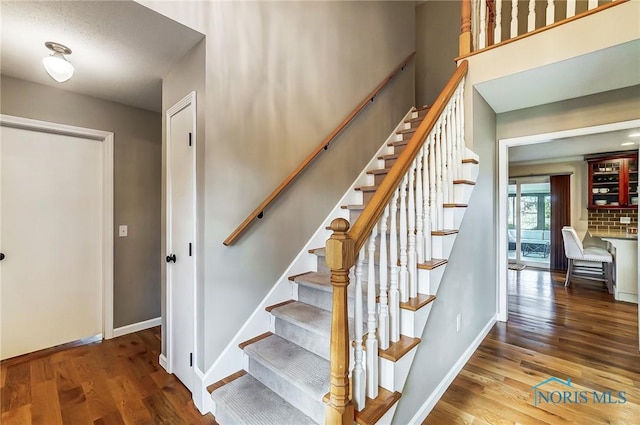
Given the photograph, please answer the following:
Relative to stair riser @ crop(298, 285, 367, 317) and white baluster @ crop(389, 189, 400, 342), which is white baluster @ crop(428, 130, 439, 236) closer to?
white baluster @ crop(389, 189, 400, 342)

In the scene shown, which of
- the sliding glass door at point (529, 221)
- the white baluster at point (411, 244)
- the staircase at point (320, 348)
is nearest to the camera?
the staircase at point (320, 348)

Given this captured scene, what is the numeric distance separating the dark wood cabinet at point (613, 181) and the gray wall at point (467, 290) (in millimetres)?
3859

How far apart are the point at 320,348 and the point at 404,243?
85cm

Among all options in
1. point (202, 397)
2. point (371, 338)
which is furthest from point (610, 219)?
point (202, 397)

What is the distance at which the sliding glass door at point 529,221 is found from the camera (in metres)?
6.26

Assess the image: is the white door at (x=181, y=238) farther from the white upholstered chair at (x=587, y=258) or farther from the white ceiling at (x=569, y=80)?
the white upholstered chair at (x=587, y=258)

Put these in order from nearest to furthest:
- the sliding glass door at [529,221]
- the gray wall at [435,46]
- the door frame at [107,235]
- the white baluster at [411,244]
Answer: the white baluster at [411,244] → the door frame at [107,235] → the gray wall at [435,46] → the sliding glass door at [529,221]

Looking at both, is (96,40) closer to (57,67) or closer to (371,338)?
(57,67)

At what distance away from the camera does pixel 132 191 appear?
2969 millimetres

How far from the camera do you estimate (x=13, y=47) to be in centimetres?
187

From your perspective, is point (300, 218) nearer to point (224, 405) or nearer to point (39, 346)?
point (224, 405)

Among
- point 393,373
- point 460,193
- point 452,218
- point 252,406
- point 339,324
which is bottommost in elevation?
point 252,406

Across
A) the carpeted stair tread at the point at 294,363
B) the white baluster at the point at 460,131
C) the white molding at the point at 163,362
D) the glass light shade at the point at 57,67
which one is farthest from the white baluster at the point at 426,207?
the glass light shade at the point at 57,67

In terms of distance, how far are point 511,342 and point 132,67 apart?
4.04 m
